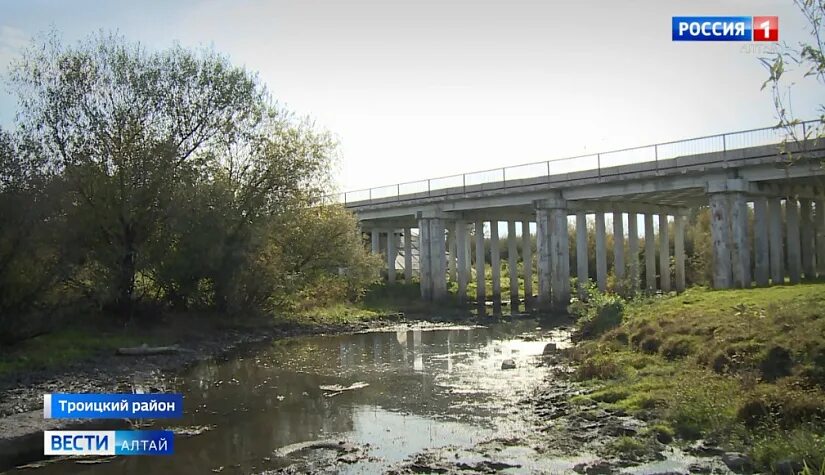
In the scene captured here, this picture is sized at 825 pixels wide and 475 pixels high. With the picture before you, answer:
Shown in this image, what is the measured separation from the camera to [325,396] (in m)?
18.1

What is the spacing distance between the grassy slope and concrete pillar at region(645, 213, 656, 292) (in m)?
25.6

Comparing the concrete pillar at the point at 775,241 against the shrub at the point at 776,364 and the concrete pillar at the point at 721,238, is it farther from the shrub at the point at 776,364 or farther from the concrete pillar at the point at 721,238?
the shrub at the point at 776,364

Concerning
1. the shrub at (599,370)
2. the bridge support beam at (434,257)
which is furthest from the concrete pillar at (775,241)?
the bridge support beam at (434,257)

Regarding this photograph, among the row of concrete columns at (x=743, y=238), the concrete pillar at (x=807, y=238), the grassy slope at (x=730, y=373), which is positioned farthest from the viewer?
the concrete pillar at (x=807, y=238)

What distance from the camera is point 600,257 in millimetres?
45719

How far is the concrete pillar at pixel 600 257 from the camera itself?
4538 centimetres

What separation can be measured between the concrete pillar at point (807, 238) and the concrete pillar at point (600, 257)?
11789 mm

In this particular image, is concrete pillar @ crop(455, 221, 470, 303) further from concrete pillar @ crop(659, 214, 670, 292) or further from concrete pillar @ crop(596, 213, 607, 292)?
concrete pillar @ crop(659, 214, 670, 292)

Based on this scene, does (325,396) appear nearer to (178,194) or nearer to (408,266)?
(178,194)

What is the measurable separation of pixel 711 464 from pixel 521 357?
13.9 metres

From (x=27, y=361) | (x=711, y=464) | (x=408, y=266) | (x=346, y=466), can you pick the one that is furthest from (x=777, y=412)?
(x=408, y=266)

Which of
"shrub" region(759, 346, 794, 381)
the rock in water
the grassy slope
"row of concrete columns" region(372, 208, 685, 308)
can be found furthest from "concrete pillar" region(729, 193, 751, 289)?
the rock in water

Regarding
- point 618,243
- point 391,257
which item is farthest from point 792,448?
point 391,257
